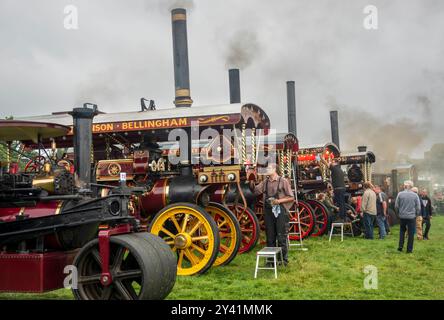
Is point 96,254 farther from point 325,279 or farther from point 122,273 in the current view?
point 325,279

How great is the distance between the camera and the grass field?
17.1 ft

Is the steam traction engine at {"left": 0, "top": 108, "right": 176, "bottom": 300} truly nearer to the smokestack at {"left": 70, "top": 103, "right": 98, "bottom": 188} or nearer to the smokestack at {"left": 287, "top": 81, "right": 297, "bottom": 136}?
the smokestack at {"left": 70, "top": 103, "right": 98, "bottom": 188}

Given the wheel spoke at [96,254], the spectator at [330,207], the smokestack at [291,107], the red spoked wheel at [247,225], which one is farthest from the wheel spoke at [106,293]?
the smokestack at [291,107]

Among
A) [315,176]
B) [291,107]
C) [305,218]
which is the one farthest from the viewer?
[291,107]

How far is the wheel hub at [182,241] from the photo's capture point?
6.31 metres

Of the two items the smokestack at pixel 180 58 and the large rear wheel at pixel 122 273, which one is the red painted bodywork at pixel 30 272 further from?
the smokestack at pixel 180 58

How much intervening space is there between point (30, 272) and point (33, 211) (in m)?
0.57

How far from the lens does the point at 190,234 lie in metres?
6.37

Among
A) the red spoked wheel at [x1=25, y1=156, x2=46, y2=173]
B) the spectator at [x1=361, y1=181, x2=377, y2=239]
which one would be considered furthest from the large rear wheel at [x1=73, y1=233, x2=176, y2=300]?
the spectator at [x1=361, y1=181, x2=377, y2=239]

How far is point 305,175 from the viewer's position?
516 inches

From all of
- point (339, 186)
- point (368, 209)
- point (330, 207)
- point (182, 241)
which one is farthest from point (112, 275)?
point (330, 207)
